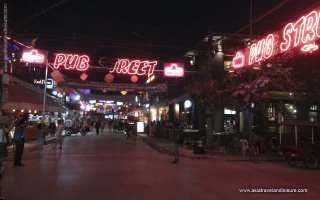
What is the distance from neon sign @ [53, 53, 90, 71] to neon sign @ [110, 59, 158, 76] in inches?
83.8

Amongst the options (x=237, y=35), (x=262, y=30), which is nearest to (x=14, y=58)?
(x=237, y=35)

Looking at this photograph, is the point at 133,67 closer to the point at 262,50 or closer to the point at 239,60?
the point at 239,60

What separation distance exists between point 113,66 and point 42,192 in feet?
71.8

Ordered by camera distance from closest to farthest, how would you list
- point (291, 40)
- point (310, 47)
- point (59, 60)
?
point (291, 40), point (310, 47), point (59, 60)

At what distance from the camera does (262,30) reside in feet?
114

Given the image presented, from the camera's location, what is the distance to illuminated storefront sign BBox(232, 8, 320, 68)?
15.9 metres

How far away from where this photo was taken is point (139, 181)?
13.2 meters

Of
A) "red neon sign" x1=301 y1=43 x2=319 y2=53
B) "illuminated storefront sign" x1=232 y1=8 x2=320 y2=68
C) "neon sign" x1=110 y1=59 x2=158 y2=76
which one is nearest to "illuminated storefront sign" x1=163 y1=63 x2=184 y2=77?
"neon sign" x1=110 y1=59 x2=158 y2=76

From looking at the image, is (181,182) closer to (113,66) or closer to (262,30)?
(113,66)

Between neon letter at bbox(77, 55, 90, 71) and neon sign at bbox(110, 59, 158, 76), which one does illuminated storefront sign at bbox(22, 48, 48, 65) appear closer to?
neon letter at bbox(77, 55, 90, 71)

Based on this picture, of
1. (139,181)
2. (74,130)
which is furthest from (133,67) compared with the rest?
(139,181)

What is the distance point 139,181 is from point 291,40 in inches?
369

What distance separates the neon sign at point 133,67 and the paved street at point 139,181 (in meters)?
13.8

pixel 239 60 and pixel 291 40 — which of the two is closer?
pixel 291 40
